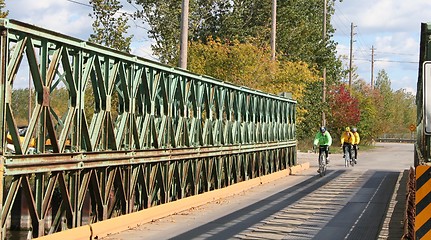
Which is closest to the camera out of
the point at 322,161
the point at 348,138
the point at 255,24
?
the point at 322,161

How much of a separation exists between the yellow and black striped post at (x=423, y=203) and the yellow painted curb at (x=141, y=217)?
523 centimetres

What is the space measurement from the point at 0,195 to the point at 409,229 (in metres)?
5.07

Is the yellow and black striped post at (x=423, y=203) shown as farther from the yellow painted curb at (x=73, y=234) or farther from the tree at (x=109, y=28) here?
the tree at (x=109, y=28)

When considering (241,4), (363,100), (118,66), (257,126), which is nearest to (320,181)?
(257,126)

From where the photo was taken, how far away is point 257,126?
2819cm

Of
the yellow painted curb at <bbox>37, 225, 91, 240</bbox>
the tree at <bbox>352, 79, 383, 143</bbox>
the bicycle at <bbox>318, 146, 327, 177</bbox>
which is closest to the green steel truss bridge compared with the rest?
the yellow painted curb at <bbox>37, 225, 91, 240</bbox>

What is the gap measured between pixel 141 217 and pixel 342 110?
192ft

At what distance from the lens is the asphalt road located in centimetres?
1469

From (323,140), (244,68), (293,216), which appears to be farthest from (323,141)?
(293,216)

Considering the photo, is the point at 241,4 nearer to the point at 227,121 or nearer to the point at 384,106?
the point at 227,121

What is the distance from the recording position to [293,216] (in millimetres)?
17719

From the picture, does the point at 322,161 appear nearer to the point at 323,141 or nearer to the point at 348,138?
the point at 323,141

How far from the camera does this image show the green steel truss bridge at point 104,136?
37.5 ft

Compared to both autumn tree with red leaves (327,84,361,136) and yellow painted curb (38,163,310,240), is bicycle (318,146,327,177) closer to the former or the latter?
yellow painted curb (38,163,310,240)
